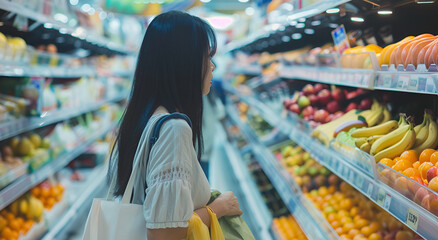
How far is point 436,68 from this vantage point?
130cm

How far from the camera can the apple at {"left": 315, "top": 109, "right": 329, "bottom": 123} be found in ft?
9.20

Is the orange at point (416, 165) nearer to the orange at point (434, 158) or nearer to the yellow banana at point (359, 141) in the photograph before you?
the orange at point (434, 158)

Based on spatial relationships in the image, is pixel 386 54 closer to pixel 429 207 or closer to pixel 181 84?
pixel 429 207

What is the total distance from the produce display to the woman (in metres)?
1.50

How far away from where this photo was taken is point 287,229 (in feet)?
9.27

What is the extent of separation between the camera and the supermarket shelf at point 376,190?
1.20 m

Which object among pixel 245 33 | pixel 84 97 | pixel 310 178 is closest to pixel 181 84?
pixel 310 178

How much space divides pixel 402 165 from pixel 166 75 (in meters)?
0.96

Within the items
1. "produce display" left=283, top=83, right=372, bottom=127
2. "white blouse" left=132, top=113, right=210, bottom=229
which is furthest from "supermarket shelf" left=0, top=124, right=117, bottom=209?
"produce display" left=283, top=83, right=372, bottom=127

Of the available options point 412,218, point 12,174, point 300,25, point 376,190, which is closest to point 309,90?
point 300,25

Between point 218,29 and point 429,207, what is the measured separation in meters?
12.1

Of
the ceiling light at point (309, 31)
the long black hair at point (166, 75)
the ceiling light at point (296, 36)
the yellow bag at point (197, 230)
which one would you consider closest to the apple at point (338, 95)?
the ceiling light at point (309, 31)

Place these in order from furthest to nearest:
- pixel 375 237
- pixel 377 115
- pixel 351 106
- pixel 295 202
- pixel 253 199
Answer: pixel 253 199, pixel 351 106, pixel 295 202, pixel 377 115, pixel 375 237

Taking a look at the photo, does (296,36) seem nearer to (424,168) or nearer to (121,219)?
(424,168)
